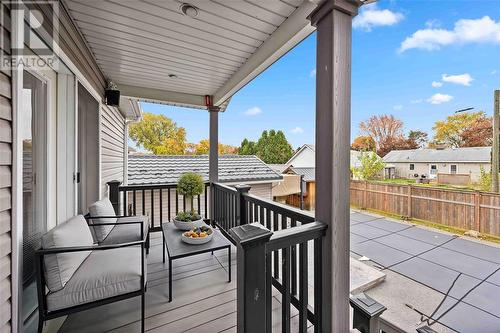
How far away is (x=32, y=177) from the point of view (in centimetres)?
159

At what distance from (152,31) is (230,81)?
139cm

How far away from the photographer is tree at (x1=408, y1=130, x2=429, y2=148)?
20788 millimetres

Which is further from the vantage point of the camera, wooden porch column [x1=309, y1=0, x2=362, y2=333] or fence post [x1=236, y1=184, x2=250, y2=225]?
fence post [x1=236, y1=184, x2=250, y2=225]

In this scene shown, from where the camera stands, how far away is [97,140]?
3.12 m

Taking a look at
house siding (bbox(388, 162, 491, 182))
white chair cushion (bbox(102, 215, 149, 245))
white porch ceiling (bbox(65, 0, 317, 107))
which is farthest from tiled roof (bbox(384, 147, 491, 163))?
white chair cushion (bbox(102, 215, 149, 245))

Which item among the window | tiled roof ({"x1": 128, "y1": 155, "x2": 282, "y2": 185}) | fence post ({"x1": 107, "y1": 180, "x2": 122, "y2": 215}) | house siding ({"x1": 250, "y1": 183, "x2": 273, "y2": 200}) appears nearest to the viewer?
fence post ({"x1": 107, "y1": 180, "x2": 122, "y2": 215})

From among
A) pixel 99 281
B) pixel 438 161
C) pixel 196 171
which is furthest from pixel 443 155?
pixel 99 281

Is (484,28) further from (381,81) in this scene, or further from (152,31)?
(152,31)

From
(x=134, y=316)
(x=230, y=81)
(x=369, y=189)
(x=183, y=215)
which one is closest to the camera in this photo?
(x=134, y=316)

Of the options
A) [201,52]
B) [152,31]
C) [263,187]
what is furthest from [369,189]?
[152,31]

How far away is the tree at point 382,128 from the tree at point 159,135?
1704cm

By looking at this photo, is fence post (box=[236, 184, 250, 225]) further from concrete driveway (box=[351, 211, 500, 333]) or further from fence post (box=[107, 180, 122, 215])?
concrete driveway (box=[351, 211, 500, 333])

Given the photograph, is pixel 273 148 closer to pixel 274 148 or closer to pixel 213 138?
pixel 274 148

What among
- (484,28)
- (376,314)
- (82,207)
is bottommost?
(376,314)
